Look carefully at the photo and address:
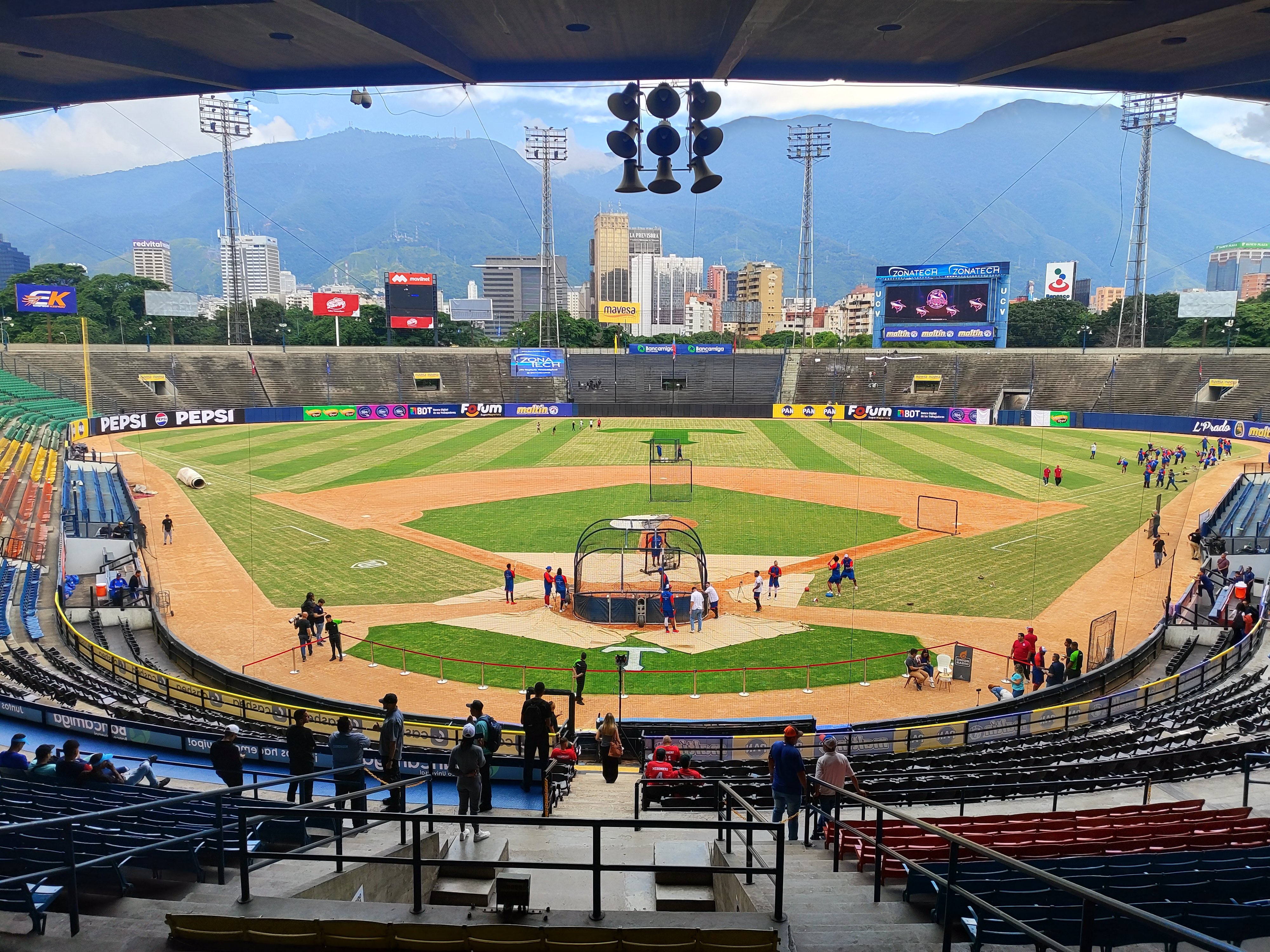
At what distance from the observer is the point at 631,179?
29.3 feet

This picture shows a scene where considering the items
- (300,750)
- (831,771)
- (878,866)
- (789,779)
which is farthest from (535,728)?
(878,866)

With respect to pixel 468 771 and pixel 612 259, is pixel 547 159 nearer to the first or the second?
pixel 612 259

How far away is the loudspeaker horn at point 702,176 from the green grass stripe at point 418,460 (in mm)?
37346

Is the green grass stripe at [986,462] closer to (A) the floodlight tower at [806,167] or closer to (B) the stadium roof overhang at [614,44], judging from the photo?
(A) the floodlight tower at [806,167]

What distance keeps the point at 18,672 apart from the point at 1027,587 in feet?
85.3

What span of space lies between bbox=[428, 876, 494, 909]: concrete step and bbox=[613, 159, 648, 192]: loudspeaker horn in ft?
22.1

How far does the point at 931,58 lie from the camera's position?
277 inches

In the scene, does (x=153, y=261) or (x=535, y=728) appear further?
(x=153, y=261)

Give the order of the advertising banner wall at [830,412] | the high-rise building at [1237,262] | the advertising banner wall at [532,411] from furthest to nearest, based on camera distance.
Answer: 1. the high-rise building at [1237,262]
2. the advertising banner wall at [532,411]
3. the advertising banner wall at [830,412]

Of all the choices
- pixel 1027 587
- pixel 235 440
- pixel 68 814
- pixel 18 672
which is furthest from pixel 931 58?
pixel 235 440

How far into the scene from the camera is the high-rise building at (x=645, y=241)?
548 feet

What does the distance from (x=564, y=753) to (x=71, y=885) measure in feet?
27.5

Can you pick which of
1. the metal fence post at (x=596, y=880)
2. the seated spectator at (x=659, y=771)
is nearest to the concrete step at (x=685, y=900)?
the metal fence post at (x=596, y=880)

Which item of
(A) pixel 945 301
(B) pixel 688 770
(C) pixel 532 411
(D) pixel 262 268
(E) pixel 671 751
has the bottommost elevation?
(E) pixel 671 751
